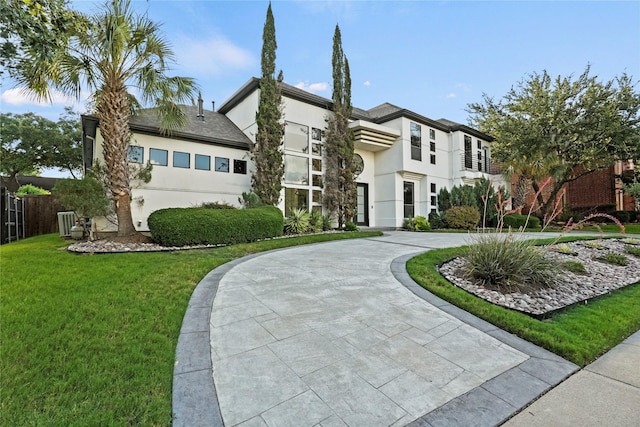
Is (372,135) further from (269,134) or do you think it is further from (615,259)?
(615,259)

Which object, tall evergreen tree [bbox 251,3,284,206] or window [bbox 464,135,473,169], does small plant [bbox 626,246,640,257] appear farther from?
window [bbox 464,135,473,169]

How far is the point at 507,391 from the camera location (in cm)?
209

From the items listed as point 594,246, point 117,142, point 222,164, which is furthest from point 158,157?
point 594,246

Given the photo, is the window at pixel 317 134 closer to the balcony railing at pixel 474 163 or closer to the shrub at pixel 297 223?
the shrub at pixel 297 223

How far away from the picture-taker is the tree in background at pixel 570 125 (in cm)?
1559

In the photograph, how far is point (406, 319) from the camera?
126 inches

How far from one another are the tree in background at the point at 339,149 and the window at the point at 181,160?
19.3 feet

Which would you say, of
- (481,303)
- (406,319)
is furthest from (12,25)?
(481,303)

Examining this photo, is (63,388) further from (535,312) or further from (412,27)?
(412,27)

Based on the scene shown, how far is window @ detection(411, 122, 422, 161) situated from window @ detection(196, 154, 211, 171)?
33.6 ft

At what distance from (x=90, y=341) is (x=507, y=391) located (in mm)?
3405

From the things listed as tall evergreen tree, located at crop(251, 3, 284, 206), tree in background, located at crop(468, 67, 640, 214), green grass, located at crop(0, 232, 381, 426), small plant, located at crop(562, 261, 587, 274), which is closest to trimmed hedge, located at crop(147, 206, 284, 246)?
green grass, located at crop(0, 232, 381, 426)

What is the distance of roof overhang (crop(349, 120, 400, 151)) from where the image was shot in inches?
550

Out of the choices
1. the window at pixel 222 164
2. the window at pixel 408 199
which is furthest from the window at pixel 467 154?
the window at pixel 222 164
